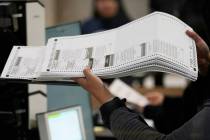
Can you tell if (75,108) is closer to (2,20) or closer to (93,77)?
(2,20)

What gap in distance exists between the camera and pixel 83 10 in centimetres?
462

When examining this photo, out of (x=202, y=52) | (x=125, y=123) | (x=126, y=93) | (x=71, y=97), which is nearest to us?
(x=125, y=123)

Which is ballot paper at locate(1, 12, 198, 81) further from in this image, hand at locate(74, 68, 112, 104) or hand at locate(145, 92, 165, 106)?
hand at locate(145, 92, 165, 106)

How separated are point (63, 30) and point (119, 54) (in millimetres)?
429

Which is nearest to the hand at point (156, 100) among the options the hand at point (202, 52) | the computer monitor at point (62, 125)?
the computer monitor at point (62, 125)

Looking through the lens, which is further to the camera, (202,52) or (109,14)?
(109,14)

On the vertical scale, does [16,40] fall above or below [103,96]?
above

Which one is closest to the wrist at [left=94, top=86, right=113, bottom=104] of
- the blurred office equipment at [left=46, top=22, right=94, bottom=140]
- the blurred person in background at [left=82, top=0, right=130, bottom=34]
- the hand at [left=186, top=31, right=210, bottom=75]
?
the hand at [left=186, top=31, right=210, bottom=75]

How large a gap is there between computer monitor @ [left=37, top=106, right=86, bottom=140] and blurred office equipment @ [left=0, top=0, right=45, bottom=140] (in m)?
0.08

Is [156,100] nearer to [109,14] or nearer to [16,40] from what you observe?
[16,40]

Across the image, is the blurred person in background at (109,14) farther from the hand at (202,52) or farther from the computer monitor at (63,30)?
the hand at (202,52)

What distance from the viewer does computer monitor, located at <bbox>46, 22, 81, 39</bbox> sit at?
4.22 feet

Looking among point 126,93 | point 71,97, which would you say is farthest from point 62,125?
point 126,93

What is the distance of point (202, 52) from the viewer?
113 cm
